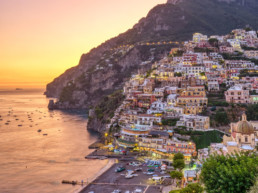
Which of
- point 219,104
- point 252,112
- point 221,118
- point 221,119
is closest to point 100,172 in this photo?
point 221,119

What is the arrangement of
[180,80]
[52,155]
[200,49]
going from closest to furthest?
[52,155]
[180,80]
[200,49]

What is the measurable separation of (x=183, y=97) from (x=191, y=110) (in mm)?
5388

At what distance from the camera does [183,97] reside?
3046 inches

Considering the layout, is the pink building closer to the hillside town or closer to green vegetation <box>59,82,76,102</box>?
the hillside town

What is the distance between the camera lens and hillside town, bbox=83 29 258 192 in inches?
2144

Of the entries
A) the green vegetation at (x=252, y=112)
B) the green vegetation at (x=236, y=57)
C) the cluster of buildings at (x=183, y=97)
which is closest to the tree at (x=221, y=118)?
the cluster of buildings at (x=183, y=97)

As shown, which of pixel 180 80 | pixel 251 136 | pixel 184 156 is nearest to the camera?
pixel 251 136

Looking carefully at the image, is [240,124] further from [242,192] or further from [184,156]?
[242,192]

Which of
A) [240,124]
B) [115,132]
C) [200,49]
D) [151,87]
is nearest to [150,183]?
[240,124]

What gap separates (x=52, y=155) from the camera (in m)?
72.2

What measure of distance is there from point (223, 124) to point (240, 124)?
21.7 metres

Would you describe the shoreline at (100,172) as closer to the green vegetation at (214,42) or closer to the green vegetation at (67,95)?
the green vegetation at (214,42)

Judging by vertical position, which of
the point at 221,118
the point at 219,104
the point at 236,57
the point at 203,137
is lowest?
the point at 203,137

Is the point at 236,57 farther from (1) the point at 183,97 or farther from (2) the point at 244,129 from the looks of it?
(2) the point at 244,129
